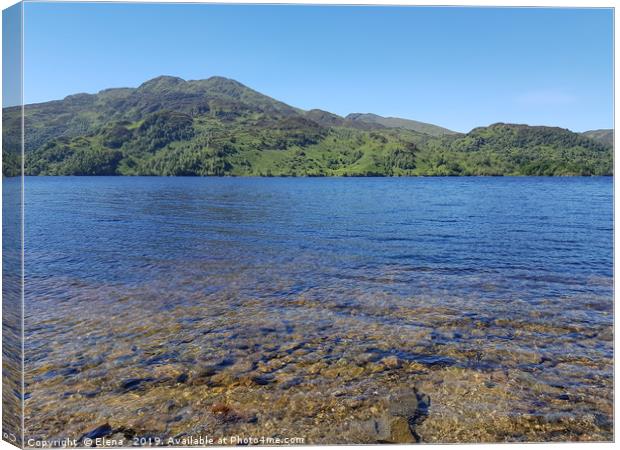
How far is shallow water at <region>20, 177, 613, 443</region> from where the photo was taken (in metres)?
8.02

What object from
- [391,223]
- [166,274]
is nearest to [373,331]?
[166,274]

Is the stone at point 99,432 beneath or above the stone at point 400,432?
beneath

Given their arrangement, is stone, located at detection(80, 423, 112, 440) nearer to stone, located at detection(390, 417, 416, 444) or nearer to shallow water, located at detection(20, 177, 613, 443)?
shallow water, located at detection(20, 177, 613, 443)

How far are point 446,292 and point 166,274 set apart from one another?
1417 centimetres

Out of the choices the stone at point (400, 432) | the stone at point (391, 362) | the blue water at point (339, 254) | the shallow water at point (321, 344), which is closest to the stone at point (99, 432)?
the shallow water at point (321, 344)

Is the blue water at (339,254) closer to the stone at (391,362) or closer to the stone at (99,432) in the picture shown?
the stone at (391,362)

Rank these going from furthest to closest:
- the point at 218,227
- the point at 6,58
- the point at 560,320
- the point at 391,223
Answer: the point at 391,223
the point at 218,227
the point at 560,320
the point at 6,58

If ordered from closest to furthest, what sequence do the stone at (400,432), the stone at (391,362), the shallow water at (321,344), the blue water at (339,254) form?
the stone at (400,432), the shallow water at (321,344), the stone at (391,362), the blue water at (339,254)

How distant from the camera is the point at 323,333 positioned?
1266 cm

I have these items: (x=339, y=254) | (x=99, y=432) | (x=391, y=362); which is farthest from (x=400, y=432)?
(x=339, y=254)

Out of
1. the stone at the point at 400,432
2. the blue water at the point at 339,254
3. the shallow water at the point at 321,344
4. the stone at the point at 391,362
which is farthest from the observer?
the blue water at the point at 339,254

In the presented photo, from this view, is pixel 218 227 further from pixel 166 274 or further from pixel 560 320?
pixel 560 320

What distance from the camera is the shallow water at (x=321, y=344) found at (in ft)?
26.3

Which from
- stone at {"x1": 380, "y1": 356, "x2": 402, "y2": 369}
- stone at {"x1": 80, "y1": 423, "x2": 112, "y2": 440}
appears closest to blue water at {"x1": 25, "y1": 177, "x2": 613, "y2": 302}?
stone at {"x1": 380, "y1": 356, "x2": 402, "y2": 369}
